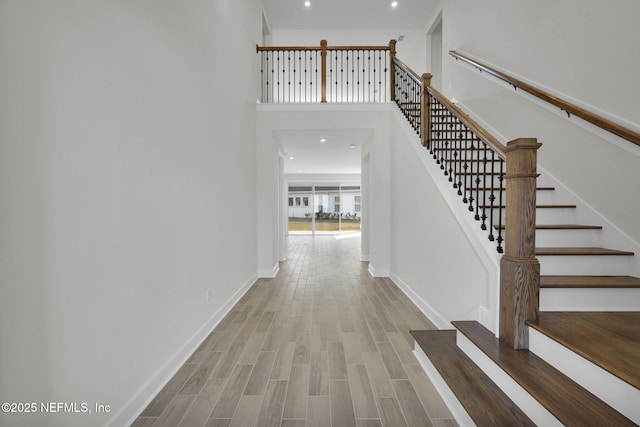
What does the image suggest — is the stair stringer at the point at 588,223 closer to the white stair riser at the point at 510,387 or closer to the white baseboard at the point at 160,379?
the white stair riser at the point at 510,387

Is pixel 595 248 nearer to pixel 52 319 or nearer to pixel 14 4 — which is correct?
pixel 52 319

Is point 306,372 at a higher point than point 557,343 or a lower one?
lower

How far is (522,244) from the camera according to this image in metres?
1.82

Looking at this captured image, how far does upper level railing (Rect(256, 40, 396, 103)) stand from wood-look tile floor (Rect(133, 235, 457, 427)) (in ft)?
10.9

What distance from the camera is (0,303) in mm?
1027

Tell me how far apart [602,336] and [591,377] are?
13.2 inches

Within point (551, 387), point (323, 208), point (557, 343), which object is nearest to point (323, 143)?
point (557, 343)

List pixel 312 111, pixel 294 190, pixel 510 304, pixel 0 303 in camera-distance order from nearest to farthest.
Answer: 1. pixel 0 303
2. pixel 510 304
3. pixel 312 111
4. pixel 294 190

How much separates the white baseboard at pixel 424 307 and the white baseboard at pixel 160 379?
7.45 ft

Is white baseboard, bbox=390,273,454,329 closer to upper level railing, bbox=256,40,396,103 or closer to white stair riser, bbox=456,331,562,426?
white stair riser, bbox=456,331,562,426

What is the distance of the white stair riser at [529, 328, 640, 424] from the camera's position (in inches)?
48.0

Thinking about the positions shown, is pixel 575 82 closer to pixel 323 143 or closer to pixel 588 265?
pixel 588 265

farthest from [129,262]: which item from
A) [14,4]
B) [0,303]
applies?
[14,4]

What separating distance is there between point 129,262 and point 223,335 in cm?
145
